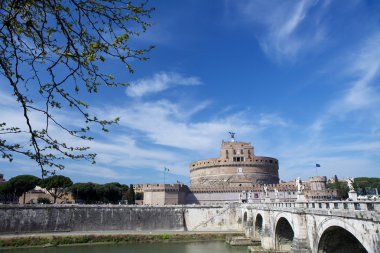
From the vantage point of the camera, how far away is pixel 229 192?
48.5m

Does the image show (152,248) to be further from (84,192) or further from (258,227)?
(84,192)

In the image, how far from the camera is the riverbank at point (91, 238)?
94.3 feet

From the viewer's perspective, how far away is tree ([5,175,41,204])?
49.5m

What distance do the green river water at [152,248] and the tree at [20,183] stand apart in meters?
25.0

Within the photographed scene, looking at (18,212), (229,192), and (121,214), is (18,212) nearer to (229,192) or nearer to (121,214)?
(121,214)

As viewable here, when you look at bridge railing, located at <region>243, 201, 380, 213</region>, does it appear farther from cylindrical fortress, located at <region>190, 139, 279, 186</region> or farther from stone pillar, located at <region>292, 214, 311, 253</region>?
cylindrical fortress, located at <region>190, 139, 279, 186</region>

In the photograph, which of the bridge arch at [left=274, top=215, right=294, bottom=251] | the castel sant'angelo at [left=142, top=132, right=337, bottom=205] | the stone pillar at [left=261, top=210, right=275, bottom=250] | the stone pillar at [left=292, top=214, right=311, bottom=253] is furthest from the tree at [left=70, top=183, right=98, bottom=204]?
the stone pillar at [left=292, top=214, right=311, bottom=253]

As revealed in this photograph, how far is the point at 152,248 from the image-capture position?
91.2ft

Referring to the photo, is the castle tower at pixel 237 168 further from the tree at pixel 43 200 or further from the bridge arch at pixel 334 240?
the bridge arch at pixel 334 240

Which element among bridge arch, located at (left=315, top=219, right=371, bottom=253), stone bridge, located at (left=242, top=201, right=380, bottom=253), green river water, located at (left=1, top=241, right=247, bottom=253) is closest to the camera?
stone bridge, located at (left=242, top=201, right=380, bottom=253)

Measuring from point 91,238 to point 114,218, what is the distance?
6.58 metres

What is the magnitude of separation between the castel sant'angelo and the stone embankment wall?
5.17 meters

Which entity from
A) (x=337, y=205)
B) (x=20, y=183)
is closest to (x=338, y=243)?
(x=337, y=205)

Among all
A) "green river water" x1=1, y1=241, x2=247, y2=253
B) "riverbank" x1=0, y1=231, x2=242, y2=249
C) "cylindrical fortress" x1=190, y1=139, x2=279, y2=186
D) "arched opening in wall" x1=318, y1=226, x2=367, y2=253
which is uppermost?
"cylindrical fortress" x1=190, y1=139, x2=279, y2=186
